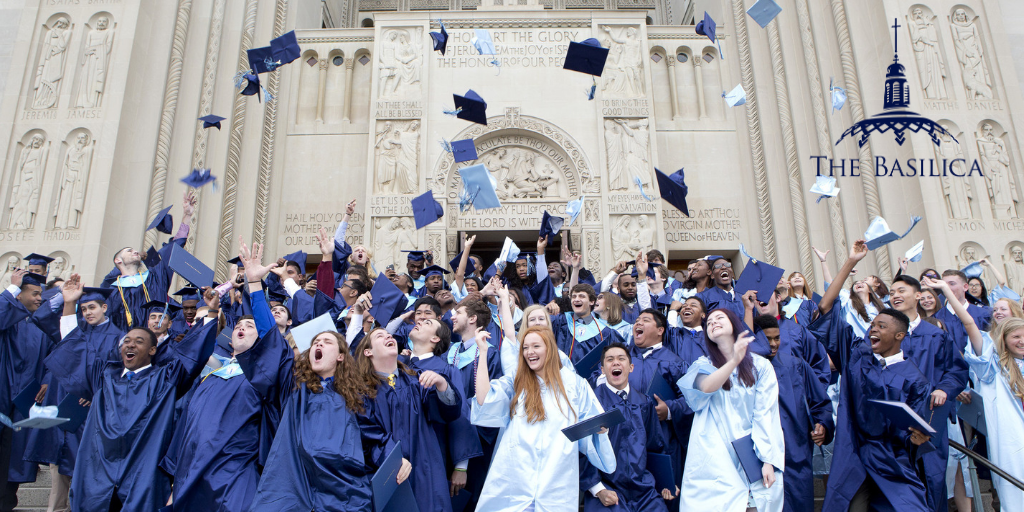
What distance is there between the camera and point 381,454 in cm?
401

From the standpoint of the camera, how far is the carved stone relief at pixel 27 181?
10102mm

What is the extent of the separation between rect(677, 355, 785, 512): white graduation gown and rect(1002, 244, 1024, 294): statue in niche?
7.46 m

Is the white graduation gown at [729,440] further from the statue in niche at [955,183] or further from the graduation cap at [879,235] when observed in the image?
the statue in niche at [955,183]

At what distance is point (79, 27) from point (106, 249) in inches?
152

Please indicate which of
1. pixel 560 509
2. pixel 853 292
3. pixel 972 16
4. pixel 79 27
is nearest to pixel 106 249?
pixel 79 27

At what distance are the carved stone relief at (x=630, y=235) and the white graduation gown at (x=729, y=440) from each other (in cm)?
761

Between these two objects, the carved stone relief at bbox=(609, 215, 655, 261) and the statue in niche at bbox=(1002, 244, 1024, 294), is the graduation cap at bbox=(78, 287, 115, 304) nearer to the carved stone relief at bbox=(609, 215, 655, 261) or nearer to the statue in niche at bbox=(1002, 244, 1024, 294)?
the carved stone relief at bbox=(609, 215, 655, 261)

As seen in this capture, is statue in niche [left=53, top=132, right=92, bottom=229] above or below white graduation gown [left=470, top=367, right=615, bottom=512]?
above

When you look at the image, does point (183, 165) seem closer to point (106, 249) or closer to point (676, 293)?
point (106, 249)

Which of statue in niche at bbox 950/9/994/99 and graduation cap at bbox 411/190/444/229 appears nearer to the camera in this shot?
graduation cap at bbox 411/190/444/229

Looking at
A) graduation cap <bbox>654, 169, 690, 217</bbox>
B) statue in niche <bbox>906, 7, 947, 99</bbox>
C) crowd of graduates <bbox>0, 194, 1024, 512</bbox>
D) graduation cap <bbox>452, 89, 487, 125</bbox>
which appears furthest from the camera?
statue in niche <bbox>906, 7, 947, 99</bbox>

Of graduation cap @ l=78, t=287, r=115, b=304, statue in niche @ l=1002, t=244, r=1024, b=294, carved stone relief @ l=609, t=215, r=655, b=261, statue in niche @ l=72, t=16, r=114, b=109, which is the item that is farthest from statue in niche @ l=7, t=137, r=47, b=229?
statue in niche @ l=1002, t=244, r=1024, b=294

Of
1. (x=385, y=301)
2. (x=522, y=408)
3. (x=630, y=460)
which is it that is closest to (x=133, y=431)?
(x=385, y=301)

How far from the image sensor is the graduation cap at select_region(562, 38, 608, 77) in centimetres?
959
